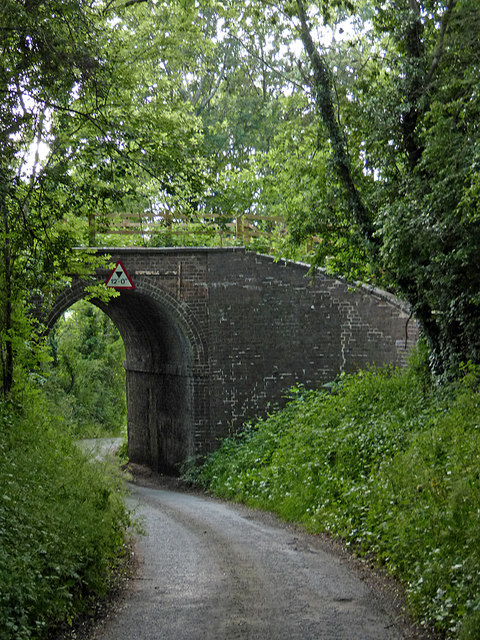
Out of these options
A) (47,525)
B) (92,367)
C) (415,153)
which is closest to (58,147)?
(47,525)

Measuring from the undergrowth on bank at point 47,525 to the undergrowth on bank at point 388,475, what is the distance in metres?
3.00

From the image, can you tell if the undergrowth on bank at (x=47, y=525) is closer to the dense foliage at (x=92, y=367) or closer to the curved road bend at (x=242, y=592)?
the curved road bend at (x=242, y=592)

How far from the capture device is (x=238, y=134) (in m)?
28.7

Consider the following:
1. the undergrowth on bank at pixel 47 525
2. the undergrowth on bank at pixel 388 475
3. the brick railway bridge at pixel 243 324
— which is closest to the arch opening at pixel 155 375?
the brick railway bridge at pixel 243 324

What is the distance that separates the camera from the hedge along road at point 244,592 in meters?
5.38

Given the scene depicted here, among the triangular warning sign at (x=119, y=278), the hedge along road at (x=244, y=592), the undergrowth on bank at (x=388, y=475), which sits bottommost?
the hedge along road at (x=244, y=592)

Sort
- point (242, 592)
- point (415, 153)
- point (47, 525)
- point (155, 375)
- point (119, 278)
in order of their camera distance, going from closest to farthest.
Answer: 1. point (47, 525)
2. point (242, 592)
3. point (415, 153)
4. point (119, 278)
5. point (155, 375)

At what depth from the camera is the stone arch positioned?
16.7 metres

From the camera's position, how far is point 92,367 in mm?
31312

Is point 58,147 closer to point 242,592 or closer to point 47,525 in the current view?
point 47,525

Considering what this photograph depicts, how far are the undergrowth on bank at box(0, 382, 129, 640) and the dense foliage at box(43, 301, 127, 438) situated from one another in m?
20.2

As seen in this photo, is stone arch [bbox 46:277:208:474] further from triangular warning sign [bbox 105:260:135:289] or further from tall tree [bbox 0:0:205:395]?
tall tree [bbox 0:0:205:395]

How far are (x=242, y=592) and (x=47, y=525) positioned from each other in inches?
78.3

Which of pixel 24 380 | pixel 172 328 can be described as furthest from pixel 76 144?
pixel 172 328
